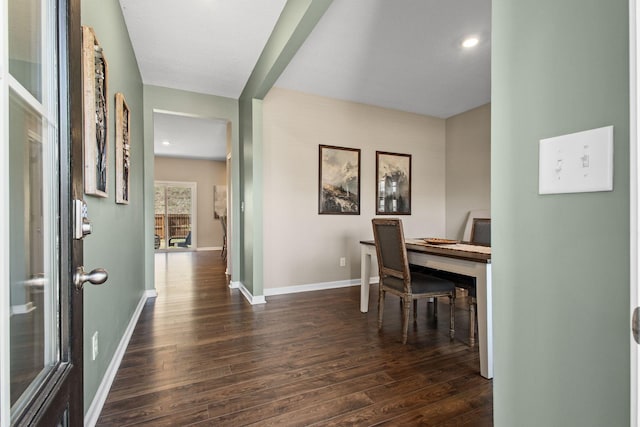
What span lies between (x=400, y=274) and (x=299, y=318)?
1.11 m

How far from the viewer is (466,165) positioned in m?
4.50

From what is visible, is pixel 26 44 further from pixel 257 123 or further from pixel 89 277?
pixel 257 123

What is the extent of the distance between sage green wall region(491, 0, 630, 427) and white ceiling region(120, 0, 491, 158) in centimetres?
197

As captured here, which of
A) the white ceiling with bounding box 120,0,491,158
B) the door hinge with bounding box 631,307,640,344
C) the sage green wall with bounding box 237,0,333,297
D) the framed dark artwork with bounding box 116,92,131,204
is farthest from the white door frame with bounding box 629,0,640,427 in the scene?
the framed dark artwork with bounding box 116,92,131,204

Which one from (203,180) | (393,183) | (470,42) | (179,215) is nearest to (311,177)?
(393,183)

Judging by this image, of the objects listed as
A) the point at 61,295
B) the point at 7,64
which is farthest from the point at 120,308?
the point at 7,64

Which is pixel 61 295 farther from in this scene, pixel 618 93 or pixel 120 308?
pixel 120 308

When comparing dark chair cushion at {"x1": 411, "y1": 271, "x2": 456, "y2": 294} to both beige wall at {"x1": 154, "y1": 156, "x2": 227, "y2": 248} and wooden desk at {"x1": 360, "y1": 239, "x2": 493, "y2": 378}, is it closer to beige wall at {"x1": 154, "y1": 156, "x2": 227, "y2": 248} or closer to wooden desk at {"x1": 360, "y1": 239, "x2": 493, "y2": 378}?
wooden desk at {"x1": 360, "y1": 239, "x2": 493, "y2": 378}

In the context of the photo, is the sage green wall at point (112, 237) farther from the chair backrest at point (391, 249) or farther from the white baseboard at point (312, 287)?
the chair backrest at point (391, 249)

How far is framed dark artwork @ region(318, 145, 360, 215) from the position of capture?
3912mm

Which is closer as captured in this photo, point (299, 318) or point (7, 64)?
point (7, 64)

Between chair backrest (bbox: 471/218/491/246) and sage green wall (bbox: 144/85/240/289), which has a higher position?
sage green wall (bbox: 144/85/240/289)

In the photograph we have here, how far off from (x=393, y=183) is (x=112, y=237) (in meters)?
3.62

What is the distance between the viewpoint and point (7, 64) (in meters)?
0.48
